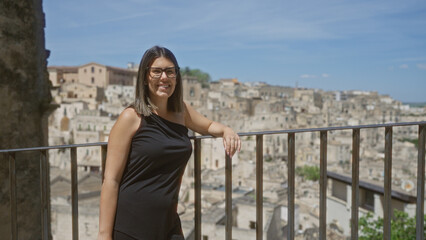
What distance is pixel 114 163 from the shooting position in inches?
64.6

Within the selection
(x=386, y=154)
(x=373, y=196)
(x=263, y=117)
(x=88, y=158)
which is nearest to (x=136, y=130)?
(x=386, y=154)

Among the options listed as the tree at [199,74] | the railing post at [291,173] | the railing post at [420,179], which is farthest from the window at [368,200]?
the tree at [199,74]

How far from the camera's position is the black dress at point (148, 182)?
1.67 m

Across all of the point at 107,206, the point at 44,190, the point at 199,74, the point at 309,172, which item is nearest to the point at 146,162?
the point at 107,206

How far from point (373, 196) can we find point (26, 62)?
13526 mm

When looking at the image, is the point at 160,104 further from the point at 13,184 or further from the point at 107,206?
the point at 13,184

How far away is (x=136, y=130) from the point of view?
1.66m

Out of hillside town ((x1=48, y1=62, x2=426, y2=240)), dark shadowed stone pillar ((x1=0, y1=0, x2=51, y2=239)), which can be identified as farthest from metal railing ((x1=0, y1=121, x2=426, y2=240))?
hillside town ((x1=48, y1=62, x2=426, y2=240))

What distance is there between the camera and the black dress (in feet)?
5.48

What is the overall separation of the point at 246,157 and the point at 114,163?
36260 mm

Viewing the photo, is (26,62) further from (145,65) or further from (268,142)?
(268,142)

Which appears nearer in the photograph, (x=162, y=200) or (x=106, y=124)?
(x=162, y=200)

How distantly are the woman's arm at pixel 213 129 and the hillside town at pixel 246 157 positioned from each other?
4787 mm

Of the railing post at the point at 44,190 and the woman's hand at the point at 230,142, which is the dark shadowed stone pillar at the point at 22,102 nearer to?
the railing post at the point at 44,190
